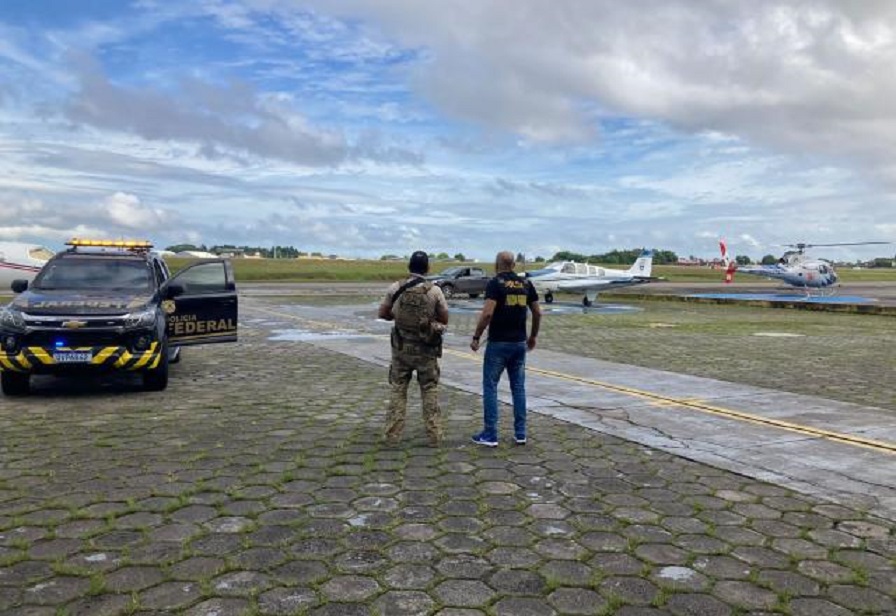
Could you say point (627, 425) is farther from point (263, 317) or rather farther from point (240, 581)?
point (263, 317)

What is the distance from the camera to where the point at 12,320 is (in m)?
8.12

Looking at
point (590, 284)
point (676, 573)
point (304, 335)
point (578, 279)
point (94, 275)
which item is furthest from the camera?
point (578, 279)

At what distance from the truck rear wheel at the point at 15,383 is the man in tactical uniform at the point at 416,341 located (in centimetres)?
505

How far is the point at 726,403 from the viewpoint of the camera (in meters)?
8.46

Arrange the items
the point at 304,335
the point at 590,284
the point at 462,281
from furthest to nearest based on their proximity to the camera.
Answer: the point at 462,281, the point at 590,284, the point at 304,335

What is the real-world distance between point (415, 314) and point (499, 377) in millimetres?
992

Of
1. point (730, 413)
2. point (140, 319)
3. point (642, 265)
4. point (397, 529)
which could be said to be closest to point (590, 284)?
point (642, 265)

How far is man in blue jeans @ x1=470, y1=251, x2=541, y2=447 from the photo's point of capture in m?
6.38

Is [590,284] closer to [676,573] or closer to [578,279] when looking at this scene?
[578,279]

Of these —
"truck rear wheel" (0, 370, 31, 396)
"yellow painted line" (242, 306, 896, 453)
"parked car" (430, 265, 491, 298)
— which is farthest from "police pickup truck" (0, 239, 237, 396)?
"parked car" (430, 265, 491, 298)

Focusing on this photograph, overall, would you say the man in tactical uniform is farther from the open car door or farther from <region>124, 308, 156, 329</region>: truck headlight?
the open car door

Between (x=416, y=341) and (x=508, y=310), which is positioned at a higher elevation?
(x=508, y=310)

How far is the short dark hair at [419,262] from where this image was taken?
624 centimetres

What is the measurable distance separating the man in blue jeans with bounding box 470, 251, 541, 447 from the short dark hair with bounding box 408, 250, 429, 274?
63 cm
